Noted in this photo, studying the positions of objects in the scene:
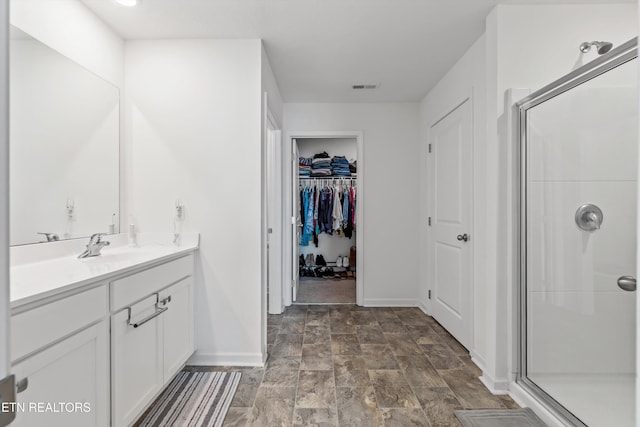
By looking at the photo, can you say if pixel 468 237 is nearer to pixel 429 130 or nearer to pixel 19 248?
pixel 429 130

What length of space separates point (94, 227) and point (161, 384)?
1030mm

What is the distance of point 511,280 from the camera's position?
2027 millimetres

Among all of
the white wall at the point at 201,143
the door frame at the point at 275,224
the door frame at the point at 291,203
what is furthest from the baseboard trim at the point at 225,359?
the door frame at the point at 291,203

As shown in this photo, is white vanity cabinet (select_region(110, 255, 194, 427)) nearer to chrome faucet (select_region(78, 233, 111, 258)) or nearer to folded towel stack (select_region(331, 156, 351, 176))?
chrome faucet (select_region(78, 233, 111, 258))

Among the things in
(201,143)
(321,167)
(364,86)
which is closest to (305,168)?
(321,167)

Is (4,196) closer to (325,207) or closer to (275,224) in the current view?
(275,224)

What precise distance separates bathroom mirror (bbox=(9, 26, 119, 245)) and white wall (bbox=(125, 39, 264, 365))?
0.60 feet

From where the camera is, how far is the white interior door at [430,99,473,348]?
2713mm

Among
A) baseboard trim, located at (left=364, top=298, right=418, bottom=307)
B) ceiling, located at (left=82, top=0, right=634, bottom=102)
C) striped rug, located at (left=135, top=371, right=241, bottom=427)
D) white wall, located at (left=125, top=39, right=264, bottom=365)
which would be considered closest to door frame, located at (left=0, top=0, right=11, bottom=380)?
striped rug, located at (left=135, top=371, right=241, bottom=427)

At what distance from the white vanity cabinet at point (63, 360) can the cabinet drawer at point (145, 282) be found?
8 cm

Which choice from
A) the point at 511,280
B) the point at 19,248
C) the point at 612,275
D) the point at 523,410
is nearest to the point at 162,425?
the point at 19,248

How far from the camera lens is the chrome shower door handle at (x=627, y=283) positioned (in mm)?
1473

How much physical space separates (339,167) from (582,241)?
13.1ft

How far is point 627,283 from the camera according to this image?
1495mm
